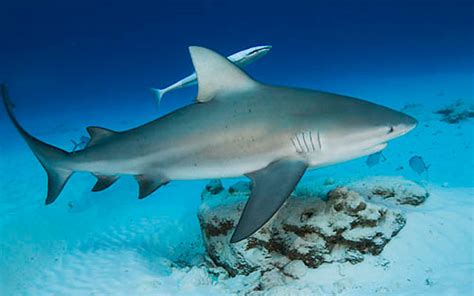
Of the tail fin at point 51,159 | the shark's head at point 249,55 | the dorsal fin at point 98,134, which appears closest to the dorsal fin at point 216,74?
the dorsal fin at point 98,134

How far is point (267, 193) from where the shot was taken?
296 cm

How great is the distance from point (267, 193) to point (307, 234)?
1.28 metres

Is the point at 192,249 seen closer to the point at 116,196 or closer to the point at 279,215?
the point at 279,215

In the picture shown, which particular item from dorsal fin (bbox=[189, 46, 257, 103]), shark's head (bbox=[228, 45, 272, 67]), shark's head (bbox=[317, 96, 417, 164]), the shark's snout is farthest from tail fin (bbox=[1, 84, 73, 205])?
shark's head (bbox=[228, 45, 272, 67])

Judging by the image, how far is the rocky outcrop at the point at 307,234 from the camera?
3916mm

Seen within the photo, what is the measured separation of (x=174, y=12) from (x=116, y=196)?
284 feet

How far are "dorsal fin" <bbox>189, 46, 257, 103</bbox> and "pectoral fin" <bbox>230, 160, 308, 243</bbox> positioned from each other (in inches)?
32.3

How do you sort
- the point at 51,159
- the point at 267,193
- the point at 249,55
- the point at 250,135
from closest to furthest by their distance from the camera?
1. the point at 267,193
2. the point at 250,135
3. the point at 51,159
4. the point at 249,55

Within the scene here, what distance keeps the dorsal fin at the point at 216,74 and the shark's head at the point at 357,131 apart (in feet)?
2.70

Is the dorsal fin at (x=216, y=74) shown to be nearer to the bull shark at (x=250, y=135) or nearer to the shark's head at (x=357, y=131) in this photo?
the bull shark at (x=250, y=135)

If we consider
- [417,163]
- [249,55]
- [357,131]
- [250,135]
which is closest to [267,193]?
[250,135]

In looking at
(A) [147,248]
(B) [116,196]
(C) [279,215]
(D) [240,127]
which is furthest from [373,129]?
(B) [116,196]

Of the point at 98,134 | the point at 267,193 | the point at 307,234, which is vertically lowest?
the point at 307,234

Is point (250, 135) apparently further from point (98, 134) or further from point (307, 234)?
point (98, 134)
